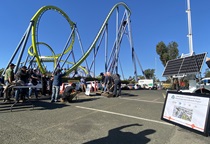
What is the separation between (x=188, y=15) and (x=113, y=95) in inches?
386

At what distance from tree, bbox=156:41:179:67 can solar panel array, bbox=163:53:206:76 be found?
136 feet

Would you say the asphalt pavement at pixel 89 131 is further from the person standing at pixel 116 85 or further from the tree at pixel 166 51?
the tree at pixel 166 51

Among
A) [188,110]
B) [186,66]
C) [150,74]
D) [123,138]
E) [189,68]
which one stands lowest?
[123,138]

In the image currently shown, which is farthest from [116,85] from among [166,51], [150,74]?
[150,74]

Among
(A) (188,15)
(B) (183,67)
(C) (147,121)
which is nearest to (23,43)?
(A) (188,15)

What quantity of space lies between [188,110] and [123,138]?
1590 mm

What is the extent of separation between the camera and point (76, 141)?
13.0 feet

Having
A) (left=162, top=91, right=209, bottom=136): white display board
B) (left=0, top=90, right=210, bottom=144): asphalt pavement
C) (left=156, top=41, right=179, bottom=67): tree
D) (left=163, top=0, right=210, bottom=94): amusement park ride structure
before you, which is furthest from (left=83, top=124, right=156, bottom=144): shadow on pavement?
(left=156, top=41, right=179, bottom=67): tree

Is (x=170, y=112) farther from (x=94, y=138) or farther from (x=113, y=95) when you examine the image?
(x=113, y=95)

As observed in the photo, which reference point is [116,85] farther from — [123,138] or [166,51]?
[166,51]

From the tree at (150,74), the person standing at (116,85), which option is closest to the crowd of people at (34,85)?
the person standing at (116,85)

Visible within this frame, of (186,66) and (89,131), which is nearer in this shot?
(89,131)

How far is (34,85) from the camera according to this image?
9469 millimetres

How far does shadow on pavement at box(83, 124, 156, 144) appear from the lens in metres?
3.99
